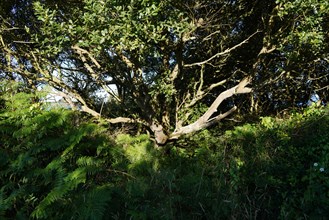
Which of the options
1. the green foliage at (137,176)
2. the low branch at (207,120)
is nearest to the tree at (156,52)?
the low branch at (207,120)

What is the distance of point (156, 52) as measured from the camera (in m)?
6.45

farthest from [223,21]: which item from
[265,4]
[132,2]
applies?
[132,2]

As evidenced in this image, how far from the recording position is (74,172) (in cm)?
427

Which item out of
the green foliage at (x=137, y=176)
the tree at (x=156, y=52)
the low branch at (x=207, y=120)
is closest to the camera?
the green foliage at (x=137, y=176)

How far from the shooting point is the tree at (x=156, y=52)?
5.61m

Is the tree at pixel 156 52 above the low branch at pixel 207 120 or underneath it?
above

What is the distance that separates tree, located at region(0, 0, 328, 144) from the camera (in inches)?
221

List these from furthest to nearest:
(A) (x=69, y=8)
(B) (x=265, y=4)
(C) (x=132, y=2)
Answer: (B) (x=265, y=4) → (A) (x=69, y=8) → (C) (x=132, y=2)

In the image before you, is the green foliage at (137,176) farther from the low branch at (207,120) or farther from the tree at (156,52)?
the low branch at (207,120)

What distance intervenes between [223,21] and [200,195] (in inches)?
213

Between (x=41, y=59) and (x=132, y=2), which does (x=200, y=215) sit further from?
(x=41, y=59)

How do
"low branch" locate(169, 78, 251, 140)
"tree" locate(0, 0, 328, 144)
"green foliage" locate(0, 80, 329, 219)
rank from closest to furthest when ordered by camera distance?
"green foliage" locate(0, 80, 329, 219) → "tree" locate(0, 0, 328, 144) → "low branch" locate(169, 78, 251, 140)

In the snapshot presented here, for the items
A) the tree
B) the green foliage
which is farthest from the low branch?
the green foliage

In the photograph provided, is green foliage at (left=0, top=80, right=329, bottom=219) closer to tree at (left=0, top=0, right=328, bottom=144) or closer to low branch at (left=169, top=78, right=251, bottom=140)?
tree at (left=0, top=0, right=328, bottom=144)
